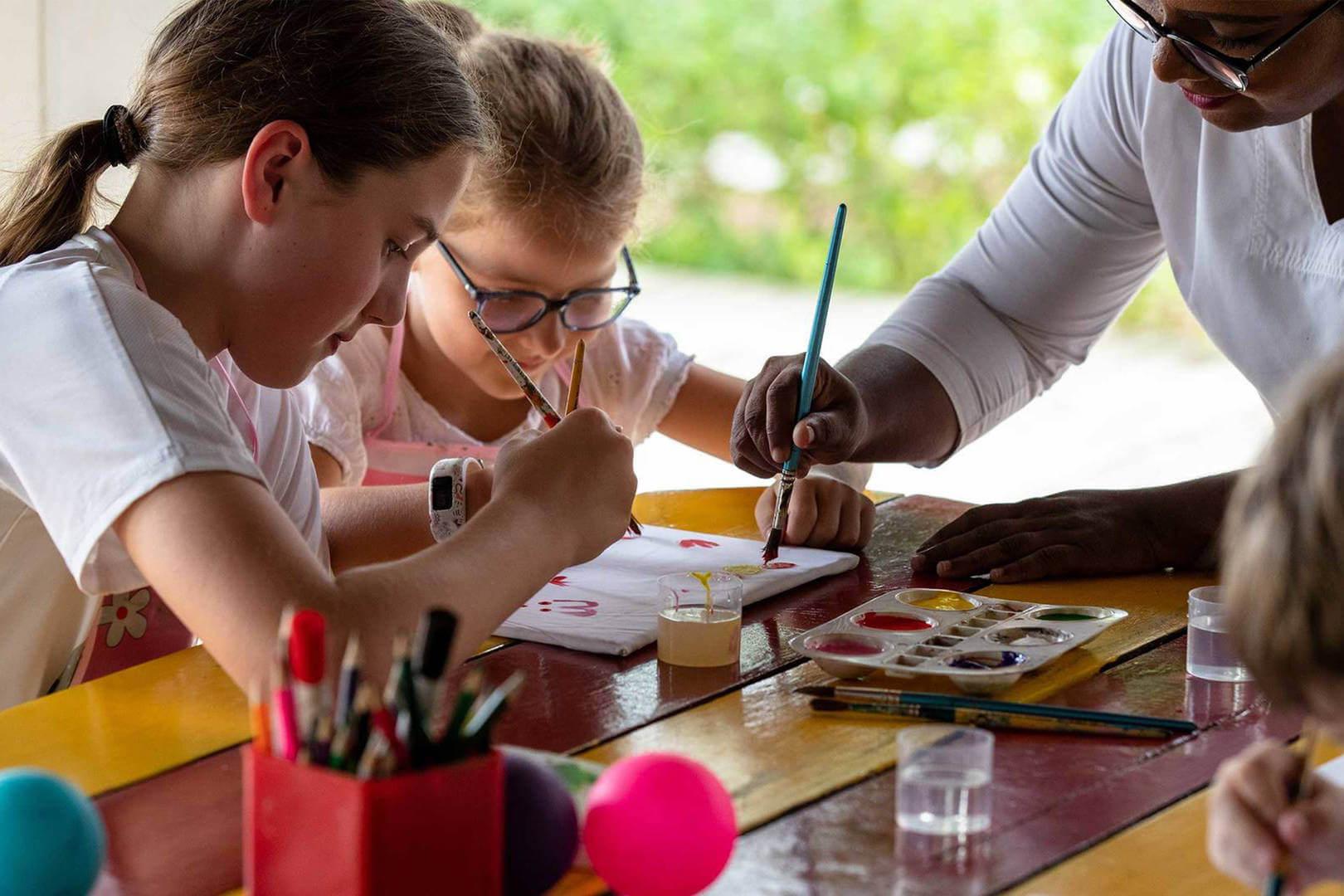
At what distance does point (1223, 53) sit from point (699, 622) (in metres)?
0.82

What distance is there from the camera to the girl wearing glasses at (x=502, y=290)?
204 centimetres

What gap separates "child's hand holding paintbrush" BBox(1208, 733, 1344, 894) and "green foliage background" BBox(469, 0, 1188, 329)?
6.64m

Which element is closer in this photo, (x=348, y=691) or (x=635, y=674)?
(x=348, y=691)

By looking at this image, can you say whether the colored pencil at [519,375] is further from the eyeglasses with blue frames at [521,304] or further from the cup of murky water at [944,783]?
the cup of murky water at [944,783]

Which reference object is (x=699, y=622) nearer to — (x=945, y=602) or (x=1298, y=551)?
(x=945, y=602)

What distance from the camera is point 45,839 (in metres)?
0.86

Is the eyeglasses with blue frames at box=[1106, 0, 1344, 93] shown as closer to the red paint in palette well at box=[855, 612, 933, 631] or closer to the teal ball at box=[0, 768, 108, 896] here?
the red paint in palette well at box=[855, 612, 933, 631]

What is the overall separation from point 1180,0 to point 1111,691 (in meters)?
0.74

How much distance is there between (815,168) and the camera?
7844 mm

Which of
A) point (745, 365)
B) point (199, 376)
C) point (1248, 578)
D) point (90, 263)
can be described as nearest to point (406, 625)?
point (199, 376)

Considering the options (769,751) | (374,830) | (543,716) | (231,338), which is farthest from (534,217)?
(374,830)

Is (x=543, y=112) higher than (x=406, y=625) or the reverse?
higher

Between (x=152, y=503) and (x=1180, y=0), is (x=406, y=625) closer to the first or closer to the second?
(x=152, y=503)

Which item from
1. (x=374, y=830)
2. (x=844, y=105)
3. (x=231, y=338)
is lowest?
(x=374, y=830)
